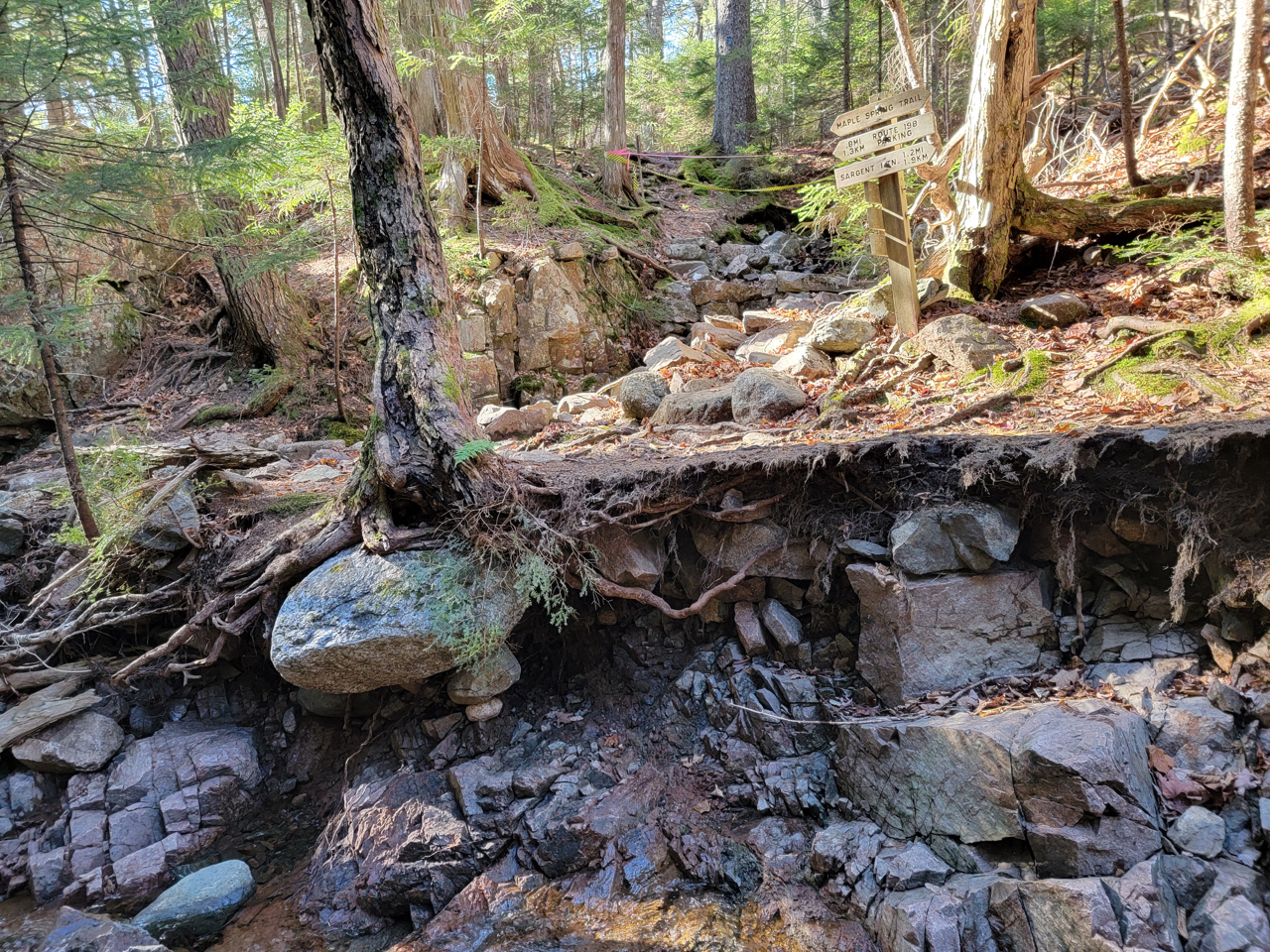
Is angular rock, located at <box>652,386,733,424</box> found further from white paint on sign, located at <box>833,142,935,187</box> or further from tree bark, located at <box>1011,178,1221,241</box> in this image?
tree bark, located at <box>1011,178,1221,241</box>

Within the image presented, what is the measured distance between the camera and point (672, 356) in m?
9.08

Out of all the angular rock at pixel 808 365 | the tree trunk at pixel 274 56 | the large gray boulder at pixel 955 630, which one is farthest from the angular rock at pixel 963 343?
the tree trunk at pixel 274 56

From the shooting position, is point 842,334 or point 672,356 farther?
point 672,356

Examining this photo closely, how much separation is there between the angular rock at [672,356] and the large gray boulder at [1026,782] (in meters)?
5.31

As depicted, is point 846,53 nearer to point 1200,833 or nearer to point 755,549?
point 755,549

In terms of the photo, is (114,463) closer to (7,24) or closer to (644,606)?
(7,24)

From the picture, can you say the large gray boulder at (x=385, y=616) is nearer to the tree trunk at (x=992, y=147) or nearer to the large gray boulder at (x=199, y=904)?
the large gray boulder at (x=199, y=904)

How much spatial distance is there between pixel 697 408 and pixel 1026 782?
174 inches

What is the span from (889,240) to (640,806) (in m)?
5.94

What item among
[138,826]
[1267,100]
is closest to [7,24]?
[138,826]

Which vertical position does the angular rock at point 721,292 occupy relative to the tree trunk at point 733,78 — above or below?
below

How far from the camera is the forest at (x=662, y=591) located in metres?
4.20

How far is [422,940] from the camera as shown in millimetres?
4641

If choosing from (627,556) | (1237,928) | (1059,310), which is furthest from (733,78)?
(1237,928)
